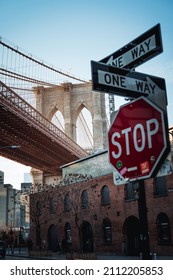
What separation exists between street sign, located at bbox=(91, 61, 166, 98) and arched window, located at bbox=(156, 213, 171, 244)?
16.8 metres

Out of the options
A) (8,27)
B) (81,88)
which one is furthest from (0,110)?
(81,88)

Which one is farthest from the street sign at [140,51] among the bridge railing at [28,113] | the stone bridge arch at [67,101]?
the stone bridge arch at [67,101]

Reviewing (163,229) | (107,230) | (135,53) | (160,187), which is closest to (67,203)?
(107,230)

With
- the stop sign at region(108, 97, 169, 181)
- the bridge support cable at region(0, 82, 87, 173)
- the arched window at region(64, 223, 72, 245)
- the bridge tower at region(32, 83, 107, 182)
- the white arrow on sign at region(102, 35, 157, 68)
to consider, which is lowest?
the arched window at region(64, 223, 72, 245)

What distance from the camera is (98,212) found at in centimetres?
2409

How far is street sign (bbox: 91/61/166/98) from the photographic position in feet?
9.78

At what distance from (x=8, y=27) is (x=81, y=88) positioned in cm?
6014

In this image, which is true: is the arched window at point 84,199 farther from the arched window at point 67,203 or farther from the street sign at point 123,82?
the street sign at point 123,82

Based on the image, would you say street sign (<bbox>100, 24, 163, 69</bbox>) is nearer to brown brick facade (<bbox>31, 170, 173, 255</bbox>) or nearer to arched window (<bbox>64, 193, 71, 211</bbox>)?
brown brick facade (<bbox>31, 170, 173, 255</bbox>)

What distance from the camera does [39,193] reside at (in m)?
31.2

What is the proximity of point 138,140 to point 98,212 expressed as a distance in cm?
2205

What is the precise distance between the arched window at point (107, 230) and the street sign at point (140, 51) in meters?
20.9

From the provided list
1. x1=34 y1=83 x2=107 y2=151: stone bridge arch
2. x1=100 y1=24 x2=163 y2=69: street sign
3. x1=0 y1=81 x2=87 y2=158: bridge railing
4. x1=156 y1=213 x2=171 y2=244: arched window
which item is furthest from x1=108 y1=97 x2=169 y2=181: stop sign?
x1=34 y1=83 x2=107 y2=151: stone bridge arch

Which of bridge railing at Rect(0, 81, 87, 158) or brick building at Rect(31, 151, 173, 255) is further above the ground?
bridge railing at Rect(0, 81, 87, 158)
